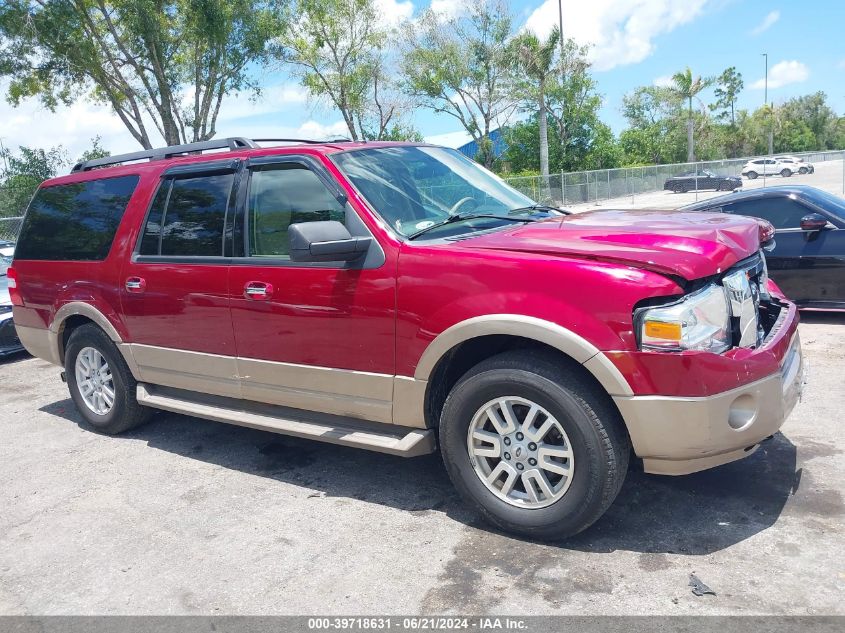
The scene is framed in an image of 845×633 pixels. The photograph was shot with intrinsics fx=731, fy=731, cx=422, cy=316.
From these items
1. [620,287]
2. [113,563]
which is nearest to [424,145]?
[620,287]

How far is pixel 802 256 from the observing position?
7.46 metres

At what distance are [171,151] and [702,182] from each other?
94.7 ft

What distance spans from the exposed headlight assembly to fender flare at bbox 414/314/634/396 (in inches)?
7.4

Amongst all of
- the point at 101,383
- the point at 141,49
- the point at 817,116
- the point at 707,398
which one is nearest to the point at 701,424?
the point at 707,398

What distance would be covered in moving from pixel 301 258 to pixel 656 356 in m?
1.80

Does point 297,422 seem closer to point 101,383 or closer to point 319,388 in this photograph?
point 319,388

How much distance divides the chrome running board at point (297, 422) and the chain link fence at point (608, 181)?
25.2 m

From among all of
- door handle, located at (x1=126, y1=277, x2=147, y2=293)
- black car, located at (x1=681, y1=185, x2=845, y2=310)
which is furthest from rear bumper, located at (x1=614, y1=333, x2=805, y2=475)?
black car, located at (x1=681, y1=185, x2=845, y2=310)

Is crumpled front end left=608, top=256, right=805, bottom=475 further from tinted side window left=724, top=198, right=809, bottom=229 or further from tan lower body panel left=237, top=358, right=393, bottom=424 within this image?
tinted side window left=724, top=198, right=809, bottom=229

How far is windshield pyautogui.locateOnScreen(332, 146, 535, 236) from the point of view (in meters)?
4.12

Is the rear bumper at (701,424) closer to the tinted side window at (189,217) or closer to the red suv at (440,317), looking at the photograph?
the red suv at (440,317)

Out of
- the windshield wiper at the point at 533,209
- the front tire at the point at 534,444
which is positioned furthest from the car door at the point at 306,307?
the windshield wiper at the point at 533,209

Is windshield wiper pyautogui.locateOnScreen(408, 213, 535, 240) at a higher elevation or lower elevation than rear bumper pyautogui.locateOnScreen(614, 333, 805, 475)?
higher

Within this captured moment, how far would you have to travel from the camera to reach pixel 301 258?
375 cm
